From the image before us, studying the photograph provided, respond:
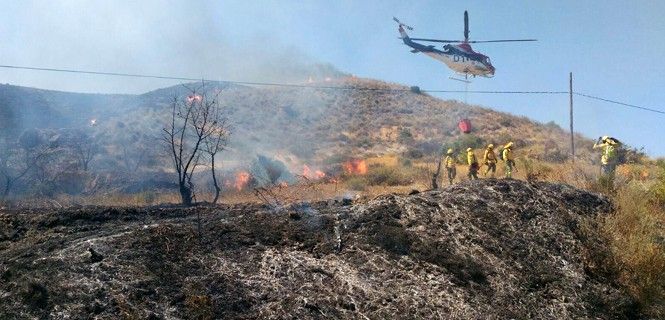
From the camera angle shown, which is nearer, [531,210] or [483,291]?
[483,291]

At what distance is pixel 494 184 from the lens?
1073 centimetres

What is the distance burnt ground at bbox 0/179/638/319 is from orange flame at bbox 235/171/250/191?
1540 centimetres

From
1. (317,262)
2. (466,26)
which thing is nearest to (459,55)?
(466,26)

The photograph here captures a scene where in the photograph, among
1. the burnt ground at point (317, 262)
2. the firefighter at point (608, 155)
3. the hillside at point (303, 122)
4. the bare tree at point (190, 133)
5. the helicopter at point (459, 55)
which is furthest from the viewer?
the hillside at point (303, 122)

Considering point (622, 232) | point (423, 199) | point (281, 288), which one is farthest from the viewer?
point (622, 232)

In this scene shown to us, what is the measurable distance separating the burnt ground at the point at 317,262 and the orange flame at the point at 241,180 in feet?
50.5

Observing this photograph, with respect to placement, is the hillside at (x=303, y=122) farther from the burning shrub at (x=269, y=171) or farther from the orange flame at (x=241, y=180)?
the orange flame at (x=241, y=180)

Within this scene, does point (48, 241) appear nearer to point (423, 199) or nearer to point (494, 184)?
point (423, 199)

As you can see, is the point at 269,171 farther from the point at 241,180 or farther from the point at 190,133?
the point at 190,133

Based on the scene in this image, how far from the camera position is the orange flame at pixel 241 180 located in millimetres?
25244

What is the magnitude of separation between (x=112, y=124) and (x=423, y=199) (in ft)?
126

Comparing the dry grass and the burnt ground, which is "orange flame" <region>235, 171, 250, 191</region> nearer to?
the burnt ground

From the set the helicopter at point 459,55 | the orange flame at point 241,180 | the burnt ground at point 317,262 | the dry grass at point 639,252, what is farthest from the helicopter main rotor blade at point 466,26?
the burnt ground at point 317,262

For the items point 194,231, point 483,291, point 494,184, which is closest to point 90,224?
point 194,231
